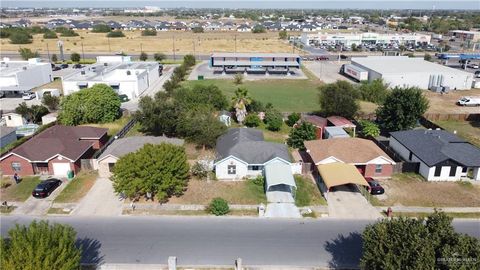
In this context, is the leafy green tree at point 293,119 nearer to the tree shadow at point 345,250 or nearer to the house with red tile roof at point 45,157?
the tree shadow at point 345,250

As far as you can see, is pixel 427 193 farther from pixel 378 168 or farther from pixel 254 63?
pixel 254 63

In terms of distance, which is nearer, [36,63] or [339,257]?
[339,257]

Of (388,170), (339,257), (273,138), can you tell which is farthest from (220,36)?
(339,257)

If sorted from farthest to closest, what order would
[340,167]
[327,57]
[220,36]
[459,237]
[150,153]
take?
1. [220,36]
2. [327,57]
3. [340,167]
4. [150,153]
5. [459,237]

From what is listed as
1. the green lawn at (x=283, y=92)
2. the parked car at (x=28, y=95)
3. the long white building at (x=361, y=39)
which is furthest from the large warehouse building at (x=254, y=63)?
the long white building at (x=361, y=39)

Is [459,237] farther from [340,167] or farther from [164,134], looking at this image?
[164,134]

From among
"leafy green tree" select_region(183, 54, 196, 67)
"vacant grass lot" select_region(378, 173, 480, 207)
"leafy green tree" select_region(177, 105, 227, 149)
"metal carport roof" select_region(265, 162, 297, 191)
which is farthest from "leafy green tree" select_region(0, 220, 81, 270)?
"leafy green tree" select_region(183, 54, 196, 67)
